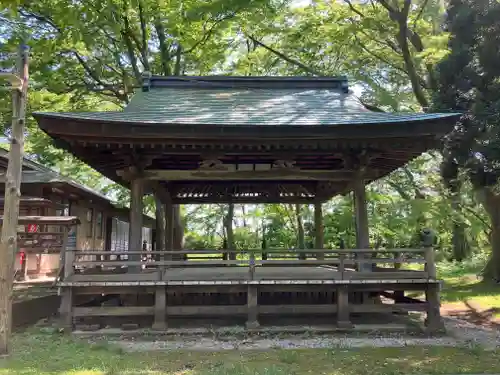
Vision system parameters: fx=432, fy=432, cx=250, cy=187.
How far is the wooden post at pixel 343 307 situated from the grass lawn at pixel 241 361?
1385mm

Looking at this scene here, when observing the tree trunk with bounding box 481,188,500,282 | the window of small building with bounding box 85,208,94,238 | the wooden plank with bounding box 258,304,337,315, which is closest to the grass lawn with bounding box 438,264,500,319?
the tree trunk with bounding box 481,188,500,282

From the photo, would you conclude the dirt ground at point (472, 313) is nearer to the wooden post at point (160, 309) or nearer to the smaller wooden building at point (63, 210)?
the wooden post at point (160, 309)

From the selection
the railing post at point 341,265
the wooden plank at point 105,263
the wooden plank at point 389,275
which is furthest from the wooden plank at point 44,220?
the wooden plank at point 389,275

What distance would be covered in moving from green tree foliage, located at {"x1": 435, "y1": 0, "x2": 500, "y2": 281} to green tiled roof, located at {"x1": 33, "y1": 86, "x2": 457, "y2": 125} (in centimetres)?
305

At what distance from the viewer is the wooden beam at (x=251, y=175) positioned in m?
9.57

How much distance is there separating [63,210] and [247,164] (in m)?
10.4

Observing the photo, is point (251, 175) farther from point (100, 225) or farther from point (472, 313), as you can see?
point (100, 225)

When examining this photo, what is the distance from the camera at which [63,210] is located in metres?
17.4

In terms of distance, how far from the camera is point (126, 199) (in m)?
24.1

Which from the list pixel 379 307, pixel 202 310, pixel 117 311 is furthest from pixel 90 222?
pixel 379 307

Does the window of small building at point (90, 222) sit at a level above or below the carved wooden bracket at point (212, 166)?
below

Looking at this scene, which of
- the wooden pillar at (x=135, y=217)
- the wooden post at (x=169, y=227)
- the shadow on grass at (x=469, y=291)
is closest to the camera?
the wooden pillar at (x=135, y=217)

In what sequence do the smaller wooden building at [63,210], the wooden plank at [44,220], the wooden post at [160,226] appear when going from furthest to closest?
the wooden post at [160,226] < the smaller wooden building at [63,210] < the wooden plank at [44,220]

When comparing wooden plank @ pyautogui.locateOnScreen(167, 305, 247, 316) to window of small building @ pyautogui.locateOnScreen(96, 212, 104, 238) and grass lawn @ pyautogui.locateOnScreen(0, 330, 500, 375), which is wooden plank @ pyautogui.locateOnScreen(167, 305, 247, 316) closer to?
grass lawn @ pyautogui.locateOnScreen(0, 330, 500, 375)
